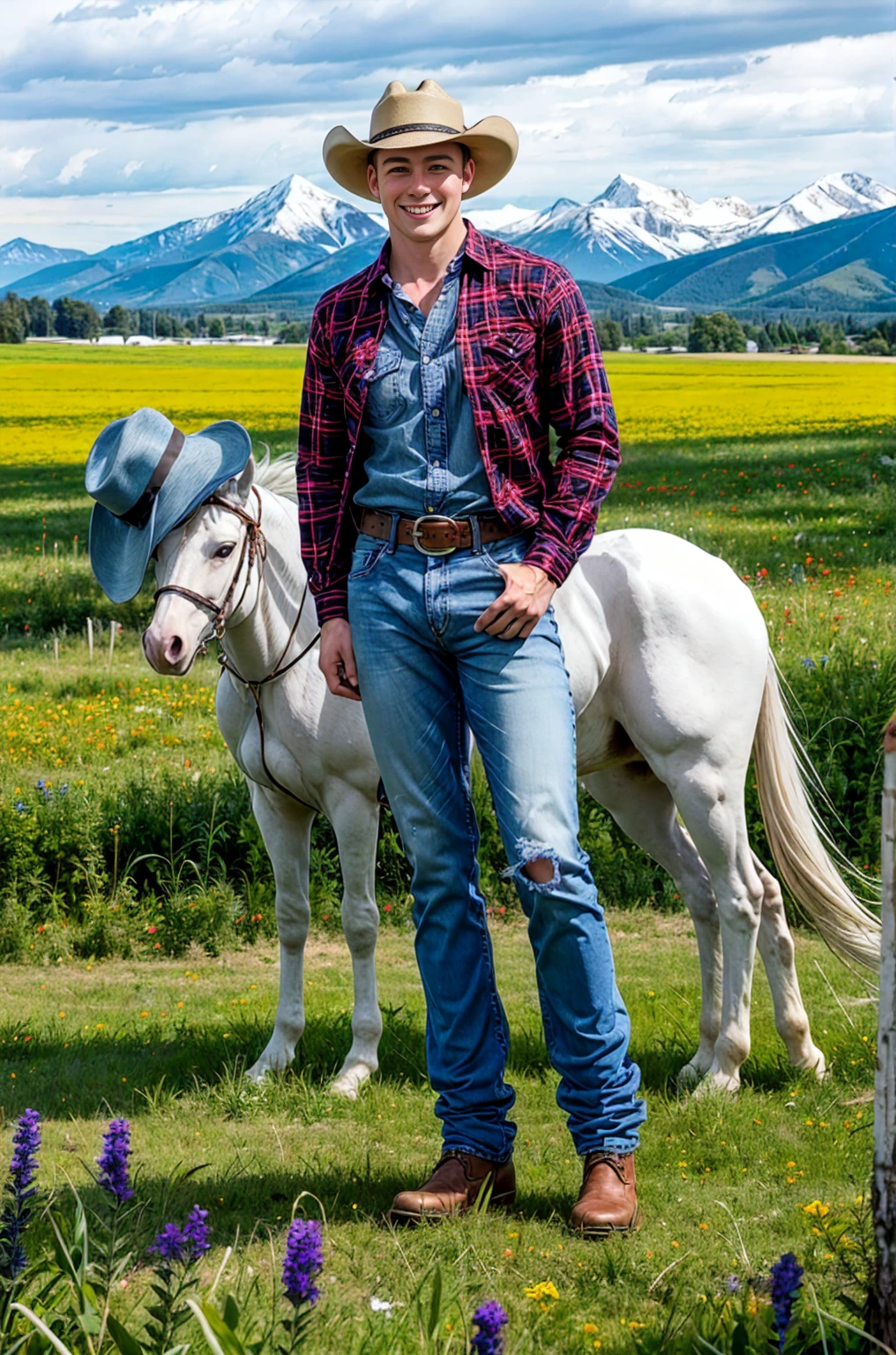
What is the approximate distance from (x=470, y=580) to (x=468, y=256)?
2.68ft

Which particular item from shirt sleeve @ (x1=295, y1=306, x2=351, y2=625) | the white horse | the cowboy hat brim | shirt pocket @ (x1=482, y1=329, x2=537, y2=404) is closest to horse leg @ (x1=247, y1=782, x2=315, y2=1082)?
the white horse

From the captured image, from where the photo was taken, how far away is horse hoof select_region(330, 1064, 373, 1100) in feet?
15.1

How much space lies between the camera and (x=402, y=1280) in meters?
3.25

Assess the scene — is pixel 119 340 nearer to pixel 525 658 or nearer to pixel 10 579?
pixel 10 579

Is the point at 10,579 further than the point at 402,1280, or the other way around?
the point at 10,579

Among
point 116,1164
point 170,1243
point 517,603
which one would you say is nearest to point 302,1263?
point 170,1243

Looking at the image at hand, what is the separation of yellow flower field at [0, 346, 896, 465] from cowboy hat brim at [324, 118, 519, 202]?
22.2 m

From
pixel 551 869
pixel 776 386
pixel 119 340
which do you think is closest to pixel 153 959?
pixel 551 869

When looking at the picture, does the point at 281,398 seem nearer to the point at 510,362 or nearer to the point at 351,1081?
the point at 351,1081

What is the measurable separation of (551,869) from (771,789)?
1.89m

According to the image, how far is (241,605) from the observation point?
4527 millimetres

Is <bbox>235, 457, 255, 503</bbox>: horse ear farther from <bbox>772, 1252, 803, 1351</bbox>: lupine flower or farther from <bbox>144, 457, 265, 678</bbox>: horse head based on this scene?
<bbox>772, 1252, 803, 1351</bbox>: lupine flower

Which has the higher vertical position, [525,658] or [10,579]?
[525,658]

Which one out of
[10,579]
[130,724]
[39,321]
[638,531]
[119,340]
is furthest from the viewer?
[119,340]
